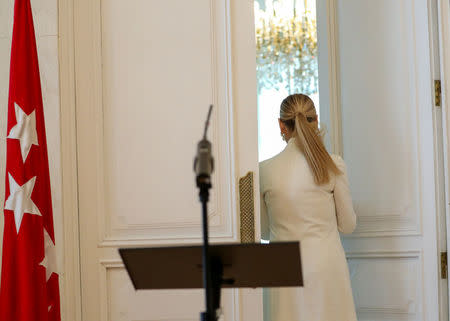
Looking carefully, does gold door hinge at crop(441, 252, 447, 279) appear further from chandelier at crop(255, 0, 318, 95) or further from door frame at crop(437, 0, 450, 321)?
chandelier at crop(255, 0, 318, 95)

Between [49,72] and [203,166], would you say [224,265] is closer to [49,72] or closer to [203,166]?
[203,166]

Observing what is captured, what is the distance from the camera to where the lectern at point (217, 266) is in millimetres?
2045

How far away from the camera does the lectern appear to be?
2045 mm

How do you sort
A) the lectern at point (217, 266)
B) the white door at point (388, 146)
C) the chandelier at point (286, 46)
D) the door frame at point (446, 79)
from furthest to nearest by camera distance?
1. the chandelier at point (286, 46)
2. the white door at point (388, 146)
3. the door frame at point (446, 79)
4. the lectern at point (217, 266)

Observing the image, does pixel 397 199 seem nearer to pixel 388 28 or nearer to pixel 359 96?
pixel 359 96

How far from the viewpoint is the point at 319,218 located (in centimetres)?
362

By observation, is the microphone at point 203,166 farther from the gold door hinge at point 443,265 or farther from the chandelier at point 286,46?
the chandelier at point 286,46

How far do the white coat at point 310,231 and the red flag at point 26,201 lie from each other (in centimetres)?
115

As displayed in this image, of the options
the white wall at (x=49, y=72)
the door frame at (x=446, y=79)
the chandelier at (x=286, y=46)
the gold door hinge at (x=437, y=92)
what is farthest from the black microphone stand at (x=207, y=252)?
the chandelier at (x=286, y=46)

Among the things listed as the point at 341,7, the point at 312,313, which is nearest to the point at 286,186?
the point at 312,313

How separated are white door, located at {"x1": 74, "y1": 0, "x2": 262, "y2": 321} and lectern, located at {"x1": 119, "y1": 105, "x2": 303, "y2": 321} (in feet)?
4.69

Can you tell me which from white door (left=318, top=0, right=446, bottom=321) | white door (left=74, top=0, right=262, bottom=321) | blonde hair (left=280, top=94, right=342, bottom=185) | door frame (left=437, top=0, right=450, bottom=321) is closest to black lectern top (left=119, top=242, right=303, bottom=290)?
white door (left=74, top=0, right=262, bottom=321)

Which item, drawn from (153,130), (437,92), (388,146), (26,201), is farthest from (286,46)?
(26,201)

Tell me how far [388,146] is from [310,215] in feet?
2.96
